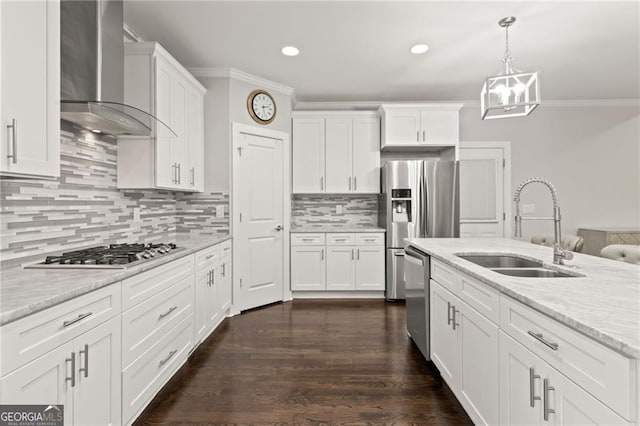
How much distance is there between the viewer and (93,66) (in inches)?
70.9

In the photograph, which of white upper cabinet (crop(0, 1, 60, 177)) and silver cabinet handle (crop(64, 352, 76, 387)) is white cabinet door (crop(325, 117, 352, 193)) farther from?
silver cabinet handle (crop(64, 352, 76, 387))

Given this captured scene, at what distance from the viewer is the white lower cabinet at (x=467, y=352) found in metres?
1.42

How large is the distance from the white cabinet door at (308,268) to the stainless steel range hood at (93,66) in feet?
8.08

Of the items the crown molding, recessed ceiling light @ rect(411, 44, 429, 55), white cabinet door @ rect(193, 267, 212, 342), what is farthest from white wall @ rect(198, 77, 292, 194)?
recessed ceiling light @ rect(411, 44, 429, 55)

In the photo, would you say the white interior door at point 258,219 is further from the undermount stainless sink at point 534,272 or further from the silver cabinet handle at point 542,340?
the silver cabinet handle at point 542,340

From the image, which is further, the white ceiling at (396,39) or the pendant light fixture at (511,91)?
the white ceiling at (396,39)

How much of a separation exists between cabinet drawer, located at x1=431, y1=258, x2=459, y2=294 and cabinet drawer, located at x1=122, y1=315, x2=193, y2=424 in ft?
5.91

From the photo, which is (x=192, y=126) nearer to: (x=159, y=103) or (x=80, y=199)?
(x=159, y=103)

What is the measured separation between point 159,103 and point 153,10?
71 centimetres

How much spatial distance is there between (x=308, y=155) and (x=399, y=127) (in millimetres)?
1271

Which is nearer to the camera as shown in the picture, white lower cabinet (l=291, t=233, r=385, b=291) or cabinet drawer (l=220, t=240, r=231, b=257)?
cabinet drawer (l=220, t=240, r=231, b=257)

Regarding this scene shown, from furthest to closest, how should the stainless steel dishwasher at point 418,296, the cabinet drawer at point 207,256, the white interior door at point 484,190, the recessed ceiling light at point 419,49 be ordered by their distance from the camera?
the white interior door at point 484,190, the recessed ceiling light at point 419,49, the cabinet drawer at point 207,256, the stainless steel dishwasher at point 418,296

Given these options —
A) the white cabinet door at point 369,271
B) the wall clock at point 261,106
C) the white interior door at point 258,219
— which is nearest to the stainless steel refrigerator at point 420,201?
the white cabinet door at point 369,271

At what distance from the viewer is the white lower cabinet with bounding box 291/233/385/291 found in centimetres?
405
